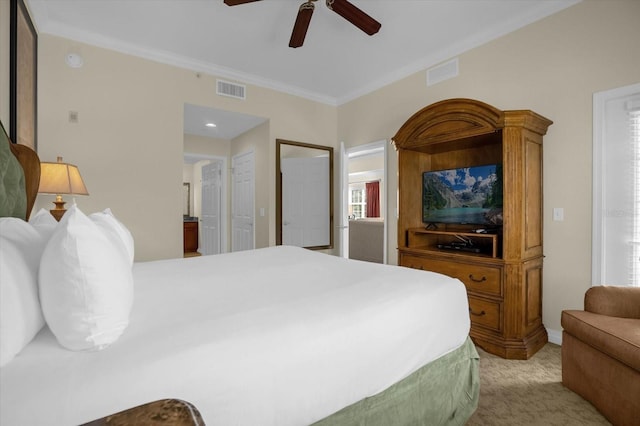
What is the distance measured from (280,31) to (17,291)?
10.0ft

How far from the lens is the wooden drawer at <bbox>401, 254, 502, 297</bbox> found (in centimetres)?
249

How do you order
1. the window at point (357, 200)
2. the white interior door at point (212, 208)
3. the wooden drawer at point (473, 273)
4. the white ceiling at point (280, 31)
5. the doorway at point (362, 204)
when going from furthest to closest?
the window at point (357, 200), the white interior door at point (212, 208), the doorway at point (362, 204), the white ceiling at point (280, 31), the wooden drawer at point (473, 273)

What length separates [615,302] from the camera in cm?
183

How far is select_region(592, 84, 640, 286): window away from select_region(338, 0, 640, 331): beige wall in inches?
2.6

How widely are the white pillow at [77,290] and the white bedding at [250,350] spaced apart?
5cm

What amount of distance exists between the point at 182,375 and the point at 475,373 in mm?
1440

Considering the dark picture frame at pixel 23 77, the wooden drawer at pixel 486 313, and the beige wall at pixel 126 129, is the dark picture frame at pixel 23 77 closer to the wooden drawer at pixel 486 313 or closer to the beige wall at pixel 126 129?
→ the beige wall at pixel 126 129

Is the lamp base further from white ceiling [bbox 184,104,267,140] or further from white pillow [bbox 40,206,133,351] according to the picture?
white pillow [bbox 40,206,133,351]

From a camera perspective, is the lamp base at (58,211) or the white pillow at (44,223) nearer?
the white pillow at (44,223)

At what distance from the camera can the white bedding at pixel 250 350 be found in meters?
0.69

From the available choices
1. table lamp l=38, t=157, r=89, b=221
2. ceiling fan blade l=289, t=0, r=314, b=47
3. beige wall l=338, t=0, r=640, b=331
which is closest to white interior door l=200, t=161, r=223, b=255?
table lamp l=38, t=157, r=89, b=221

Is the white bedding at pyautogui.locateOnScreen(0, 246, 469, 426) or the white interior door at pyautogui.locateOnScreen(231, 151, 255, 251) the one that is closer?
the white bedding at pyautogui.locateOnScreen(0, 246, 469, 426)

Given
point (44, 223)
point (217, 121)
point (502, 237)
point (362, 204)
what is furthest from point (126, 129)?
point (362, 204)

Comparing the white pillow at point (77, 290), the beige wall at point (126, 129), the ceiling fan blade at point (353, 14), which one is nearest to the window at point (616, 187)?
the ceiling fan blade at point (353, 14)
